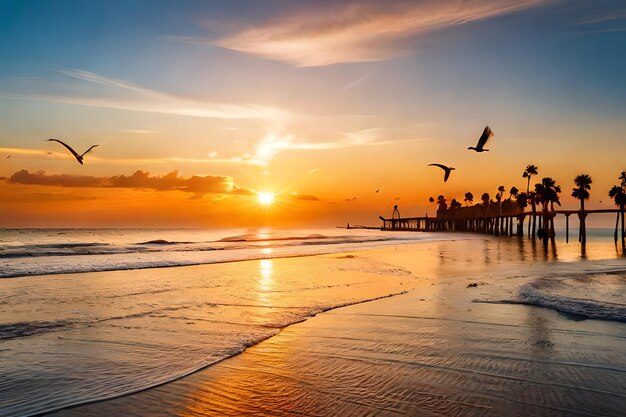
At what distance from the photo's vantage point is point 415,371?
6.80m

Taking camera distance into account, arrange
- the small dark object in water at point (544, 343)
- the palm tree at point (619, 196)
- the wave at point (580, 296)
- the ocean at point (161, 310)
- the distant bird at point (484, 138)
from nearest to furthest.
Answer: the ocean at point (161, 310), the small dark object in water at point (544, 343), the wave at point (580, 296), the distant bird at point (484, 138), the palm tree at point (619, 196)

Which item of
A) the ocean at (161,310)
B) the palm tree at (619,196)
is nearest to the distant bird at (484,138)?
the ocean at (161,310)

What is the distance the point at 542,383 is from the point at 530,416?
4.19ft

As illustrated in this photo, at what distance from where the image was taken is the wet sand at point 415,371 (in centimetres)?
549

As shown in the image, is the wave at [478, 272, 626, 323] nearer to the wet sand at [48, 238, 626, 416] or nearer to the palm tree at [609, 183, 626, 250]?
the wet sand at [48, 238, 626, 416]

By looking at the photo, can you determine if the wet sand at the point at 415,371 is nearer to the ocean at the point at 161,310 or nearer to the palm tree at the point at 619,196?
the ocean at the point at 161,310

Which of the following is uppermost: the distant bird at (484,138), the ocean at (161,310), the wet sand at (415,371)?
the distant bird at (484,138)

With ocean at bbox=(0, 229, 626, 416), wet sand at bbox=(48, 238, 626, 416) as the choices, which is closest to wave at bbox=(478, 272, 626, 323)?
ocean at bbox=(0, 229, 626, 416)

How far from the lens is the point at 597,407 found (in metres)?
5.39

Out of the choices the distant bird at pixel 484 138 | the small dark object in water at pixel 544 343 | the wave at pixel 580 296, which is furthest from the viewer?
the distant bird at pixel 484 138

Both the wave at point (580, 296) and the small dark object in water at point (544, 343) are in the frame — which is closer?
the small dark object in water at point (544, 343)

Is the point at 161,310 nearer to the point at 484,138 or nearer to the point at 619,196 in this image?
the point at 484,138

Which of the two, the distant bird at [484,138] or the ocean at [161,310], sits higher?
the distant bird at [484,138]

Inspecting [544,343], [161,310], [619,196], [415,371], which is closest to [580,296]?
[544,343]
